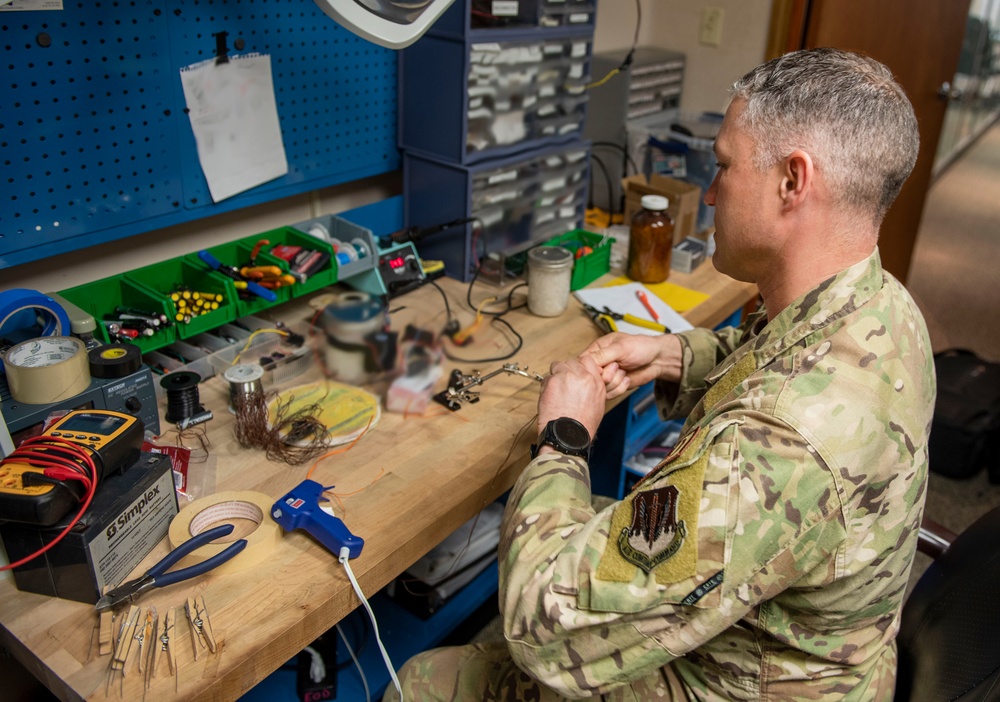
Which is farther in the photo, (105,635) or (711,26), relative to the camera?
(711,26)

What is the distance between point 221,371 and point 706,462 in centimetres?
91

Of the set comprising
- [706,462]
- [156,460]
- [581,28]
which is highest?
[581,28]

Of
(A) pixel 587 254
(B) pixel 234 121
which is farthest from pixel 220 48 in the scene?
(A) pixel 587 254

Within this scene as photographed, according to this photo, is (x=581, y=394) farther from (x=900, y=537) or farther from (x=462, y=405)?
(x=900, y=537)

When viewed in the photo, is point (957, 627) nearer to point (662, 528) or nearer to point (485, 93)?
point (662, 528)

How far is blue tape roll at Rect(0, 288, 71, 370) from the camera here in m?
1.20

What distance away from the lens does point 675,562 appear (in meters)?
0.85

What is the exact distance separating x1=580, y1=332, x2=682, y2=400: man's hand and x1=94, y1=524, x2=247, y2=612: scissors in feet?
1.97

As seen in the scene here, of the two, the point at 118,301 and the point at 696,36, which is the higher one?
the point at 696,36

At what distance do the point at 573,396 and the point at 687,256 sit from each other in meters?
0.89

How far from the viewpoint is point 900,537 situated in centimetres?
96

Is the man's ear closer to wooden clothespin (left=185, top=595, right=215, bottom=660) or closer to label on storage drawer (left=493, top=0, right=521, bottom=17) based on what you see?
wooden clothespin (left=185, top=595, right=215, bottom=660)

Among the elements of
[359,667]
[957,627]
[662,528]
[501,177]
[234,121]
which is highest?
[234,121]

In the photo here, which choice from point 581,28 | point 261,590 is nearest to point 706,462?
point 261,590
